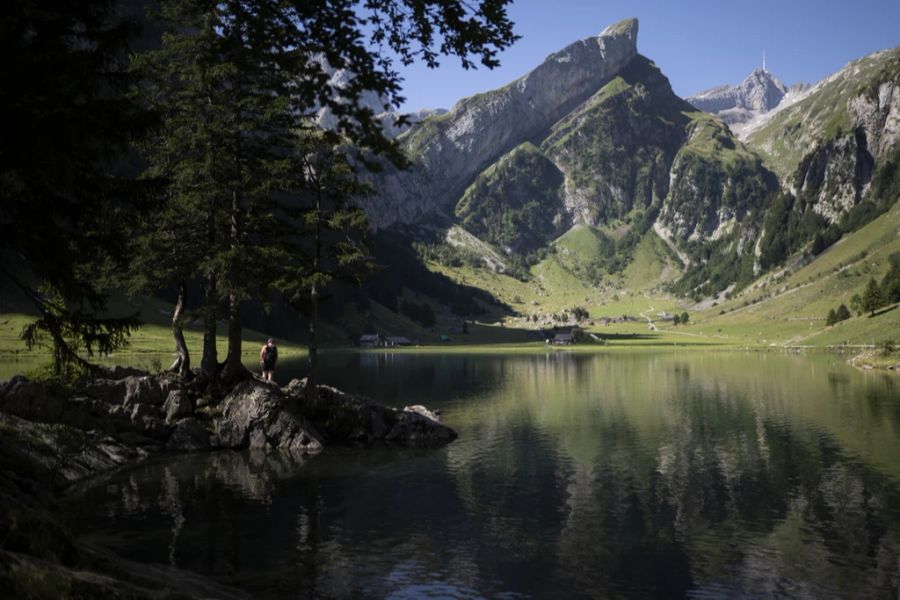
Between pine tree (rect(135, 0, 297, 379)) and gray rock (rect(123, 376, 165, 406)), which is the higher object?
pine tree (rect(135, 0, 297, 379))

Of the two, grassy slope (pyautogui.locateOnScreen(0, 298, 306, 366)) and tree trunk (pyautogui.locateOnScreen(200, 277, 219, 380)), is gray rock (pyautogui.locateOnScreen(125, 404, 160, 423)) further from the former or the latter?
grassy slope (pyautogui.locateOnScreen(0, 298, 306, 366))

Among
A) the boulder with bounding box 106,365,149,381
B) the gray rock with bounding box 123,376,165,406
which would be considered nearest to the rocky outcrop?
the gray rock with bounding box 123,376,165,406

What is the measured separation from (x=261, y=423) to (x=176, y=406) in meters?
6.19

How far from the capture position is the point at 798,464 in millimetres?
42844

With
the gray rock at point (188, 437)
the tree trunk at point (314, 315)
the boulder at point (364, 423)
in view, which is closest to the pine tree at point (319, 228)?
the tree trunk at point (314, 315)

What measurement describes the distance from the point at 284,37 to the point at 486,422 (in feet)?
173

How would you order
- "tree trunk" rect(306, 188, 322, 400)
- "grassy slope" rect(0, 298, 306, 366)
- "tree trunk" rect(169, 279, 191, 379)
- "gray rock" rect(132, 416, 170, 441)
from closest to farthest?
"gray rock" rect(132, 416, 170, 441) → "tree trunk" rect(169, 279, 191, 379) → "tree trunk" rect(306, 188, 322, 400) → "grassy slope" rect(0, 298, 306, 366)

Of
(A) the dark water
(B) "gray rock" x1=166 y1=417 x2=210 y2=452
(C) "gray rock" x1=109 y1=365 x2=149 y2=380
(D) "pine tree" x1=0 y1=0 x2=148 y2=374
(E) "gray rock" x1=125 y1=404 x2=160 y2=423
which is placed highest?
(D) "pine tree" x1=0 y1=0 x2=148 y2=374

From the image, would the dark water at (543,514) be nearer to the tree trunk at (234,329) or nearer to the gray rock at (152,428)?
the gray rock at (152,428)

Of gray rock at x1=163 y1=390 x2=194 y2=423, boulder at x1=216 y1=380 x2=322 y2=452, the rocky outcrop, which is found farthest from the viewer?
gray rock at x1=163 y1=390 x2=194 y2=423

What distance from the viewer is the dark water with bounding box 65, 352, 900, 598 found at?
22703 millimetres

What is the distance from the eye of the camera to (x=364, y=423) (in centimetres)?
5006

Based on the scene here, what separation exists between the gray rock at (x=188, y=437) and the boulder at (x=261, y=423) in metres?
1.06

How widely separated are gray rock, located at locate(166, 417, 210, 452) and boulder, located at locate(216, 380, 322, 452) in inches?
41.7
